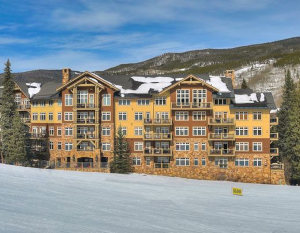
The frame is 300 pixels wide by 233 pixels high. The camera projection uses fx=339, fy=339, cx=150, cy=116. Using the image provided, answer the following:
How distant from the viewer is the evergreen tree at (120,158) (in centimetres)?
4828

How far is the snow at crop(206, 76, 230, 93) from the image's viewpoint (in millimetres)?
49194

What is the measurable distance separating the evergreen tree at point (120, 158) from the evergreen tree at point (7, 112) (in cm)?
1551

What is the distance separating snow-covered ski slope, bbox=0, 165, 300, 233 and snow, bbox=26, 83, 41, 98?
25.6 m

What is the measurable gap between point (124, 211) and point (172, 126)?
30026 mm

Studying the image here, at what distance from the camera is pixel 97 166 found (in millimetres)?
48438

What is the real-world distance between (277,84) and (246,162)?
157 m

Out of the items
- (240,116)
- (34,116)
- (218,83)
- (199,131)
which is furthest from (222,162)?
(34,116)

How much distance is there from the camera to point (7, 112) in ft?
171

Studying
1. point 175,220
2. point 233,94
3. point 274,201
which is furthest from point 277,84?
point 175,220

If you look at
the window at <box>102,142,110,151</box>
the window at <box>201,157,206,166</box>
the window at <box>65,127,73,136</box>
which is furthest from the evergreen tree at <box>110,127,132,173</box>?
the window at <box>201,157,206,166</box>

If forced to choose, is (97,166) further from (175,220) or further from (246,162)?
(175,220)

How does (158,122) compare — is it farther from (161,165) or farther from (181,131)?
(161,165)

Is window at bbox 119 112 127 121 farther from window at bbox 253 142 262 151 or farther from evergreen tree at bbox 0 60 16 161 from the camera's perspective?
window at bbox 253 142 262 151

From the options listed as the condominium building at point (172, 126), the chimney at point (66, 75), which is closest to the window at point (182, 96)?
the condominium building at point (172, 126)
